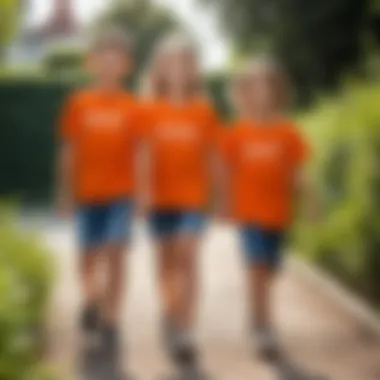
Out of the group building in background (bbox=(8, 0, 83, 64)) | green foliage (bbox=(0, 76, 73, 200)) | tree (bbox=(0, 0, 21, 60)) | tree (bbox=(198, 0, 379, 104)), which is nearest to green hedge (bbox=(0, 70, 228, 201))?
green foliage (bbox=(0, 76, 73, 200))

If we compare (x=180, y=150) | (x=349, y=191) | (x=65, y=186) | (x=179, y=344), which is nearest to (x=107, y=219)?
(x=65, y=186)

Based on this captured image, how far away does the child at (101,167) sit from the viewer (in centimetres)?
294

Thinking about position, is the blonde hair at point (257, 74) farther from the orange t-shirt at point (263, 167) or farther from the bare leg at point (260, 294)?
the bare leg at point (260, 294)

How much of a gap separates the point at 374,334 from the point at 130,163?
32.2 inches

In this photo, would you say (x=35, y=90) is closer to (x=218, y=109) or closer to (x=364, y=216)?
(x=218, y=109)

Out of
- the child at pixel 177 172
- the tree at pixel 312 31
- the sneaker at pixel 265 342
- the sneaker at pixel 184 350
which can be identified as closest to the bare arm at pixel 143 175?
the child at pixel 177 172

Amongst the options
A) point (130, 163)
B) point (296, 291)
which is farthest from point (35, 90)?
point (296, 291)

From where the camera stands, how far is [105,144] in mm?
2941

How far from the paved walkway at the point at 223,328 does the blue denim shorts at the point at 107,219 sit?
0.04 metres

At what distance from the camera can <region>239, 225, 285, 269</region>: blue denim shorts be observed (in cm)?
307

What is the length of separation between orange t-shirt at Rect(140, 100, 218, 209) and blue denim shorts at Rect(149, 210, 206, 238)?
2 cm

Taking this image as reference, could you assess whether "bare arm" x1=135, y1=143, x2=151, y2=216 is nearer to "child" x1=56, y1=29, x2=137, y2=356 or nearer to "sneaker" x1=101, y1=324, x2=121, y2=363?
"child" x1=56, y1=29, x2=137, y2=356

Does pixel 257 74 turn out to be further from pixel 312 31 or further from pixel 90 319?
pixel 312 31

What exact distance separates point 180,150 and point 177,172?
6cm
